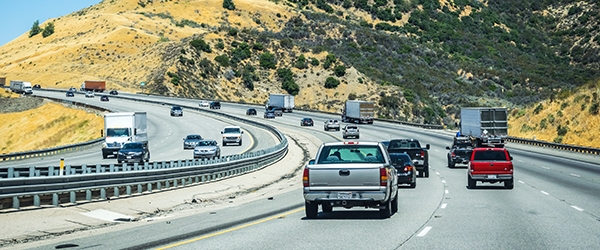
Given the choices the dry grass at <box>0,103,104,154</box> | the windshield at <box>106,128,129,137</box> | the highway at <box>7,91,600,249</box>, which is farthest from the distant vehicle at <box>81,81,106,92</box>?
the highway at <box>7,91,600,249</box>

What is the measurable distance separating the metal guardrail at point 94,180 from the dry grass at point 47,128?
1938 inches

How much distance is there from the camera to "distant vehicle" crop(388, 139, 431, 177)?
116ft

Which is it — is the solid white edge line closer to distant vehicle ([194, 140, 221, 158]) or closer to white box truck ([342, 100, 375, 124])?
distant vehicle ([194, 140, 221, 158])

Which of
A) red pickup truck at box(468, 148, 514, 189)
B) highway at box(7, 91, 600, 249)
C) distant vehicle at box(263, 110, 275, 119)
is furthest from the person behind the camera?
distant vehicle at box(263, 110, 275, 119)

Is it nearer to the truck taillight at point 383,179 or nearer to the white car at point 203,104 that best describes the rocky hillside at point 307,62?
the white car at point 203,104

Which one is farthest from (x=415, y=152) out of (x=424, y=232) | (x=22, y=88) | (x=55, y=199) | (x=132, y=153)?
(x=22, y=88)

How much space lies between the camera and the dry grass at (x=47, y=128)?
262 ft

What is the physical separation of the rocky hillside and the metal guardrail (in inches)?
3484

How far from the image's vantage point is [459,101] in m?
134

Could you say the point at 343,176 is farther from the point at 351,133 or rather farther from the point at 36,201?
the point at 351,133

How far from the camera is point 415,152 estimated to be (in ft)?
120

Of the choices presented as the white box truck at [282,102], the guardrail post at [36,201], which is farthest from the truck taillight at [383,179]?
the white box truck at [282,102]

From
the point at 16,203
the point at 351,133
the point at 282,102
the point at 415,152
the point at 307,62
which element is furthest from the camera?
the point at 307,62

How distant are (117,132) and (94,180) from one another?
2951cm
